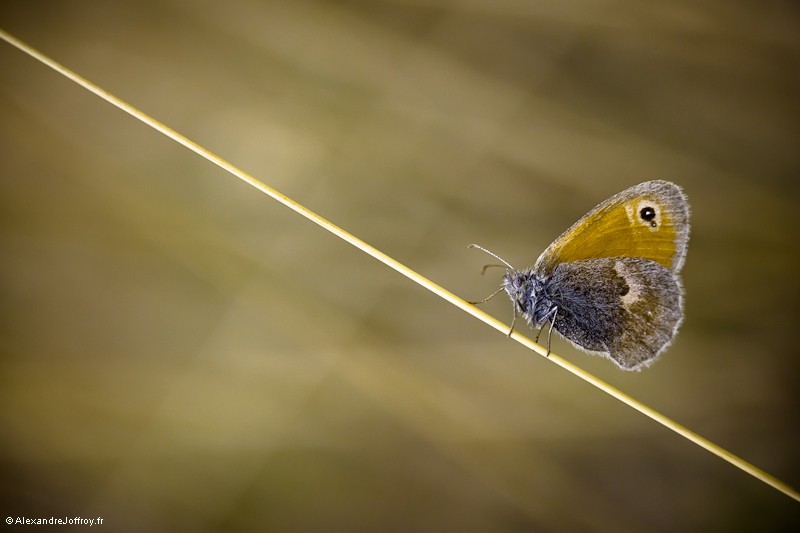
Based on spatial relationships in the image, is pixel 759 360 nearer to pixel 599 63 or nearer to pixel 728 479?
pixel 728 479

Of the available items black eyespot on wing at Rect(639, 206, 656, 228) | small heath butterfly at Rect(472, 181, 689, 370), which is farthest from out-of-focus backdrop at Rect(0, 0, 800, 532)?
black eyespot on wing at Rect(639, 206, 656, 228)

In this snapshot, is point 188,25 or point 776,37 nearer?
point 188,25

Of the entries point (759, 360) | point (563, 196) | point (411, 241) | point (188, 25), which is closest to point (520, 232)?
point (563, 196)

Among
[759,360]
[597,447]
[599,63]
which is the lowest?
[597,447]

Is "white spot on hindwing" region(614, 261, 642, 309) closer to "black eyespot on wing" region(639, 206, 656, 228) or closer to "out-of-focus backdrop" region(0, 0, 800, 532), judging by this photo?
"black eyespot on wing" region(639, 206, 656, 228)

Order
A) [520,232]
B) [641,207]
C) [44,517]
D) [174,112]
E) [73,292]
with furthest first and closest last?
1. [520,232]
2. [174,112]
3. [73,292]
4. [44,517]
5. [641,207]

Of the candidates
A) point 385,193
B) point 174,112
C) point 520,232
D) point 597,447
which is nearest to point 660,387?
point 597,447

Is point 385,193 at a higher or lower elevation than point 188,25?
lower

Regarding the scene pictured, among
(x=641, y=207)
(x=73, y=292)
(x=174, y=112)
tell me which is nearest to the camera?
(x=641, y=207)

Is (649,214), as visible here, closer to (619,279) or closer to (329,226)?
(619,279)
